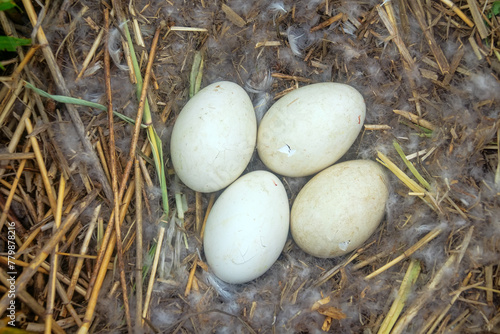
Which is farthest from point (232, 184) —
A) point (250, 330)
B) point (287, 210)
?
point (250, 330)

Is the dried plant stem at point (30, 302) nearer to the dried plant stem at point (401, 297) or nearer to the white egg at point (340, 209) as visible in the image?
the white egg at point (340, 209)

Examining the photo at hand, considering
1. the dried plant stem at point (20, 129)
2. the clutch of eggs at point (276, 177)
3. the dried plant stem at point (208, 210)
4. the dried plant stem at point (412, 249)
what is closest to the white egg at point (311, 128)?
the clutch of eggs at point (276, 177)

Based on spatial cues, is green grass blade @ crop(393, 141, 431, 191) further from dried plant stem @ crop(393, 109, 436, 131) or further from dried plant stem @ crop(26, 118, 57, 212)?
dried plant stem @ crop(26, 118, 57, 212)

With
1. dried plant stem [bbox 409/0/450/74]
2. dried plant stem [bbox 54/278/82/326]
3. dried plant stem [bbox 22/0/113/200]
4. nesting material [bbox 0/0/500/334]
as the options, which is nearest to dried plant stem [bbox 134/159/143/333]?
nesting material [bbox 0/0/500/334]

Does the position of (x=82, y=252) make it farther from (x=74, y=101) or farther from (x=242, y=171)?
(x=242, y=171)

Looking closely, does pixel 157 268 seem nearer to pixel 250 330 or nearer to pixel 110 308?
pixel 110 308
